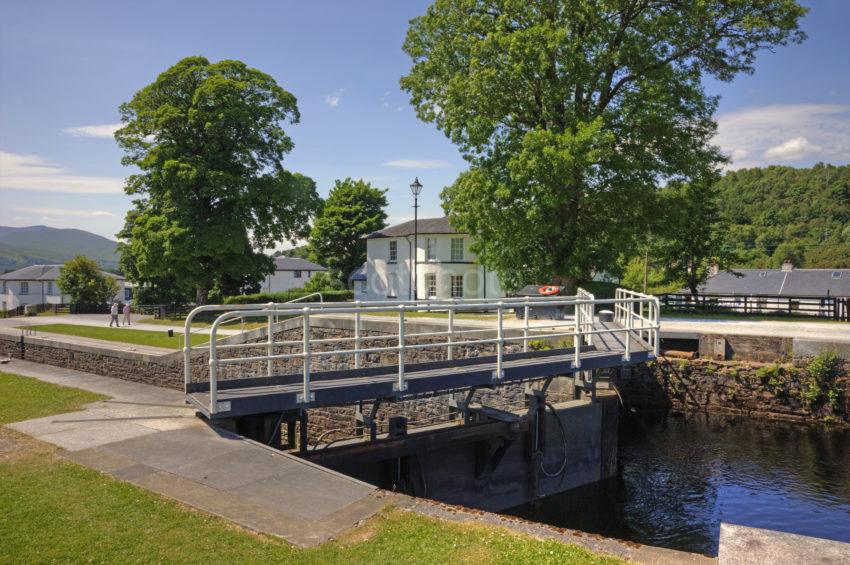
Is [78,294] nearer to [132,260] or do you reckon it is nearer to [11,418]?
[132,260]

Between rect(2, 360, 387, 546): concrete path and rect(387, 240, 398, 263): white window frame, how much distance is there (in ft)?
119

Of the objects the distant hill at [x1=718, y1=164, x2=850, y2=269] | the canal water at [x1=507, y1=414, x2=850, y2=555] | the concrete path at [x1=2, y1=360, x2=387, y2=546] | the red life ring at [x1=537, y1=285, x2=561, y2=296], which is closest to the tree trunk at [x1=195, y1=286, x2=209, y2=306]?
the red life ring at [x1=537, y1=285, x2=561, y2=296]

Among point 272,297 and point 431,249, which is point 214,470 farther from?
point 431,249

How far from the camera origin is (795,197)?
346ft

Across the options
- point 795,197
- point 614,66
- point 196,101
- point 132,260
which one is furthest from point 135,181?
point 795,197

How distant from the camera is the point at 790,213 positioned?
10300cm

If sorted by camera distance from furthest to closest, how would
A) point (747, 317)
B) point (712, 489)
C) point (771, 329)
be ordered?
point (747, 317) → point (771, 329) → point (712, 489)

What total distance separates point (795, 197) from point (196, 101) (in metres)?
105

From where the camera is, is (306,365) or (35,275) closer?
(306,365)

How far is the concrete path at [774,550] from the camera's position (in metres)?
5.31

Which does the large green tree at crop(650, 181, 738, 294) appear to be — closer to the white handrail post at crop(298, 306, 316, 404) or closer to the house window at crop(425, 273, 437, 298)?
the house window at crop(425, 273, 437, 298)

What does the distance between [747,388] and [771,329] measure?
444 centimetres

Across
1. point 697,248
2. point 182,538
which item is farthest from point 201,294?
point 182,538

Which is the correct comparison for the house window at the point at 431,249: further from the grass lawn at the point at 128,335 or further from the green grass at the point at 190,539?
the green grass at the point at 190,539
